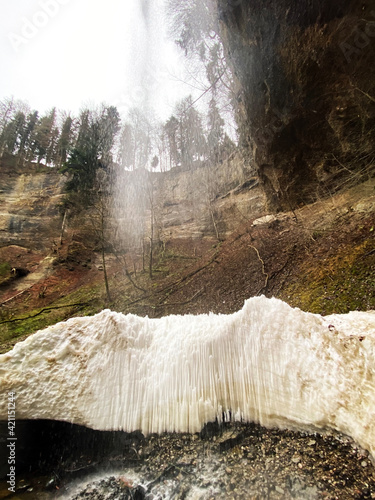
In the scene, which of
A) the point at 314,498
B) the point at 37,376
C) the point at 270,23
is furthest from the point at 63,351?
the point at 270,23

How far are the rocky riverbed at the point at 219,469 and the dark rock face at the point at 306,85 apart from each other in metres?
5.58

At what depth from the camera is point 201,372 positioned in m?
2.16

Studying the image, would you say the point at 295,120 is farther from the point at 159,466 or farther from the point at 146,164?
the point at 146,164

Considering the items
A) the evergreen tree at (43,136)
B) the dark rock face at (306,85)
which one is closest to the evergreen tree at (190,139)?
the dark rock face at (306,85)

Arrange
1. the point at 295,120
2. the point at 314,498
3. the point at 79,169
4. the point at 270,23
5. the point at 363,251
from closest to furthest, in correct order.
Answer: the point at 314,498, the point at 363,251, the point at 270,23, the point at 295,120, the point at 79,169

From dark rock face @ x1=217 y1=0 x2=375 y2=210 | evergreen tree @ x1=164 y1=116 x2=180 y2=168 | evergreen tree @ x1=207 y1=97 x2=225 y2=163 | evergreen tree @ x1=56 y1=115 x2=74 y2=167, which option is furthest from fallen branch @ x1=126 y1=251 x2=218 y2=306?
evergreen tree @ x1=56 y1=115 x2=74 y2=167

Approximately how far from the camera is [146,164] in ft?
59.7

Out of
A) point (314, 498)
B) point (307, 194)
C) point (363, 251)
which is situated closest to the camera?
point (314, 498)

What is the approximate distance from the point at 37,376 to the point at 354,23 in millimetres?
8295

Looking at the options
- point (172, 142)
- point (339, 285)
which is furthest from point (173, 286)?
point (172, 142)

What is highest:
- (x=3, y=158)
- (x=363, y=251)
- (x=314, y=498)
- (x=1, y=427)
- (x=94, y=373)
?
(x=3, y=158)

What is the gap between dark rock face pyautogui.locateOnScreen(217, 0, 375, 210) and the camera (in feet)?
15.5

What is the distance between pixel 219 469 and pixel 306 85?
26.3 ft

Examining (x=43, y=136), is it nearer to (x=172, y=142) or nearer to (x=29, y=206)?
(x=29, y=206)
